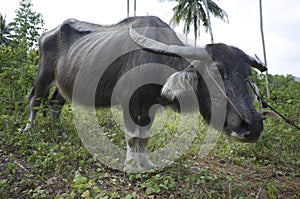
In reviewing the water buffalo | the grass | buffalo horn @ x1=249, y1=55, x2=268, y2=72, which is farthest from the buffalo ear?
the grass

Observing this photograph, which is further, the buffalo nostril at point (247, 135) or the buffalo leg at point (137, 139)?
the buffalo leg at point (137, 139)

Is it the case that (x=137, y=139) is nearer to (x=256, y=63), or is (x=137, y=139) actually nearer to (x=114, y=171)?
(x=114, y=171)

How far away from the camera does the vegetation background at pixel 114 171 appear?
8.13 feet

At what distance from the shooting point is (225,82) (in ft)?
7.15

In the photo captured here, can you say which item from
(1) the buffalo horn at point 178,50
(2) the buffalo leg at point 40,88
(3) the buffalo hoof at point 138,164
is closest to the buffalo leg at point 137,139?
(3) the buffalo hoof at point 138,164

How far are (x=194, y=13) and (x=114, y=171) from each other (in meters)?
22.7

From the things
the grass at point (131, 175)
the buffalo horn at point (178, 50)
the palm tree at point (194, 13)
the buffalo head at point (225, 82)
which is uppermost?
the palm tree at point (194, 13)

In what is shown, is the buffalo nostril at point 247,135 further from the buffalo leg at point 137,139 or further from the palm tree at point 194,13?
the palm tree at point 194,13

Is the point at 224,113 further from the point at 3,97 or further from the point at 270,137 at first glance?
the point at 3,97

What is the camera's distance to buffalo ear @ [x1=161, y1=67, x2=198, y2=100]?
2.36 meters

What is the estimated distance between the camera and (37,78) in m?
4.15

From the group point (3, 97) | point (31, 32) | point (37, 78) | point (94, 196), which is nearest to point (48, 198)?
point (94, 196)

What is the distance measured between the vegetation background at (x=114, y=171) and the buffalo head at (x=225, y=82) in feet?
2.11

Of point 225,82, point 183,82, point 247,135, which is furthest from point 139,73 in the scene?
point 247,135
